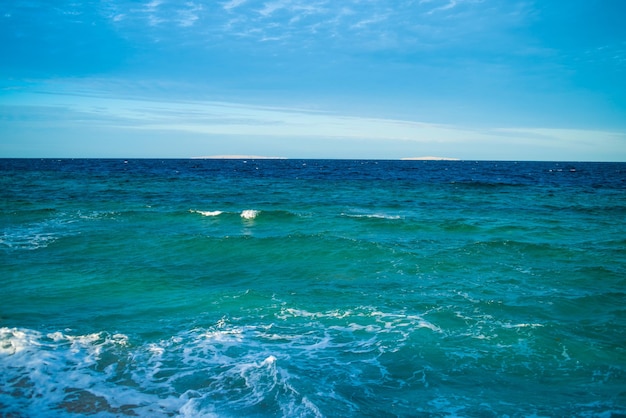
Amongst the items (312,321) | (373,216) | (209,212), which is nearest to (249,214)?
(209,212)

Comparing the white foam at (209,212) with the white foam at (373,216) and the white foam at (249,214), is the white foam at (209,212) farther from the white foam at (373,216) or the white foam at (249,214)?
the white foam at (373,216)

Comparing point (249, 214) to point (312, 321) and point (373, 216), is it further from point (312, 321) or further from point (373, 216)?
point (312, 321)

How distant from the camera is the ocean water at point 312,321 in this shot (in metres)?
6.71

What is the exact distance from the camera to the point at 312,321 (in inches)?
392

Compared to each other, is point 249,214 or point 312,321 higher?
point 249,214

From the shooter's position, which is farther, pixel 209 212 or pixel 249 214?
pixel 209 212

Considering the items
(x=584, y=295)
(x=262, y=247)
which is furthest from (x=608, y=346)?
(x=262, y=247)

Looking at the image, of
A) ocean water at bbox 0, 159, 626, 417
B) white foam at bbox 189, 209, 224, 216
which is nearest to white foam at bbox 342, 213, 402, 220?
ocean water at bbox 0, 159, 626, 417

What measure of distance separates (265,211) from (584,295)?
18353 millimetres

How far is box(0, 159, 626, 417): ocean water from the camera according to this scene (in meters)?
6.71

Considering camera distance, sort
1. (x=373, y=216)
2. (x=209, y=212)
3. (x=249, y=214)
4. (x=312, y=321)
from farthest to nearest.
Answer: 1. (x=209, y=212)
2. (x=249, y=214)
3. (x=373, y=216)
4. (x=312, y=321)

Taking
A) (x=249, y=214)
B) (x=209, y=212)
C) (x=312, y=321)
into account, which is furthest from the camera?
(x=209, y=212)

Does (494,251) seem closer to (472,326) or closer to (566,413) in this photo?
(472,326)

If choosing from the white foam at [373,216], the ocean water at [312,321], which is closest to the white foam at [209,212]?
the ocean water at [312,321]
